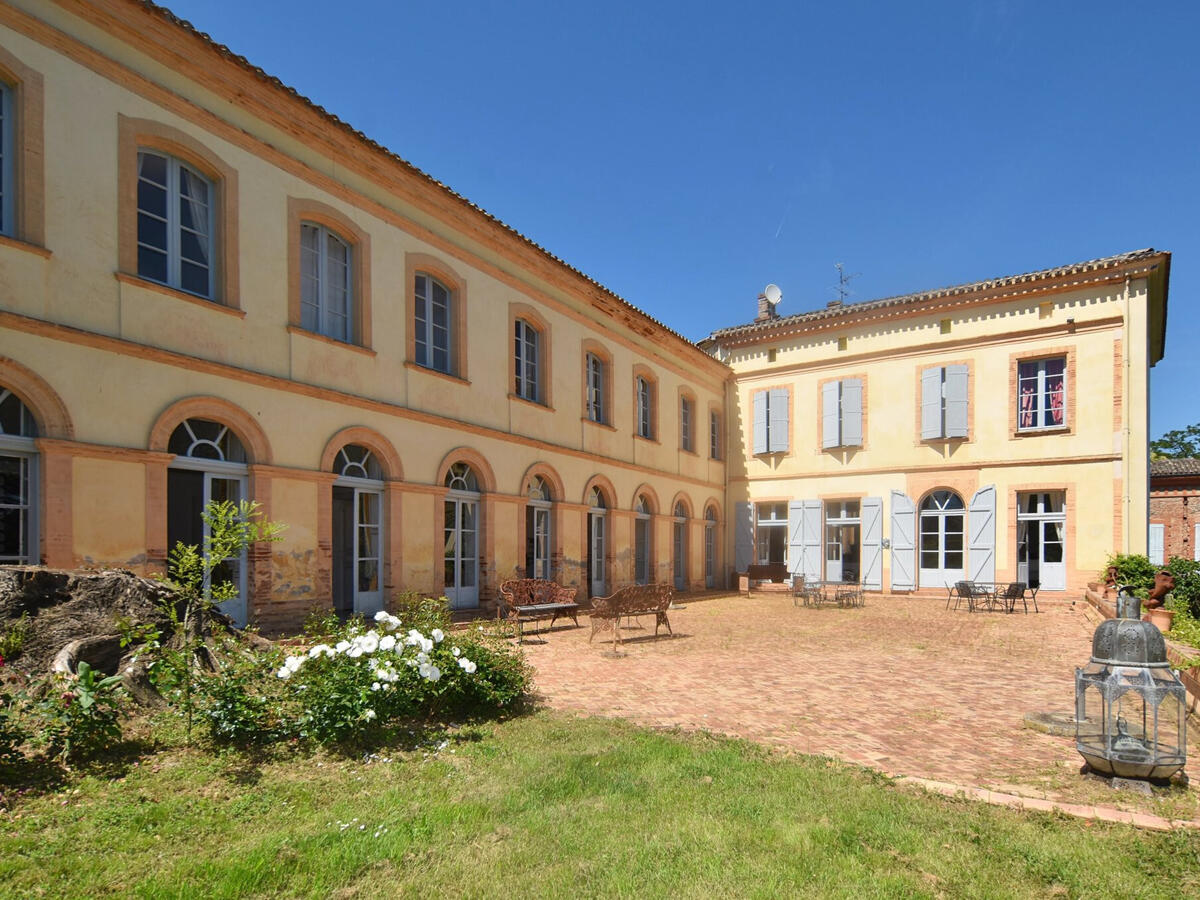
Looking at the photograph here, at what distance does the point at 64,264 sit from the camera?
7.75 metres

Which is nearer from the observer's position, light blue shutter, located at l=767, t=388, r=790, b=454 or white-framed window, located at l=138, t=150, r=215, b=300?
white-framed window, located at l=138, t=150, r=215, b=300

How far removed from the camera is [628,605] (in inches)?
401

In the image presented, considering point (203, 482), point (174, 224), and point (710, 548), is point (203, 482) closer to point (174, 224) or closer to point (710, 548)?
point (174, 224)

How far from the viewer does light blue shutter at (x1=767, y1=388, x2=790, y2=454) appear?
2211cm

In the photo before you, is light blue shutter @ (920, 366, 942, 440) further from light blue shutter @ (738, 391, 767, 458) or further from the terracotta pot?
the terracotta pot

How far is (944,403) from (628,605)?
43.7 feet

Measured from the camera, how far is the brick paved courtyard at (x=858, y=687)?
504 cm

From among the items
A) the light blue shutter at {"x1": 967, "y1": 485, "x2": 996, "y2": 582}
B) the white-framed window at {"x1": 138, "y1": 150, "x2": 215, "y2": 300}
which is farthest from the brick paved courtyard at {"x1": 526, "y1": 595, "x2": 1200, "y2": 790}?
the white-framed window at {"x1": 138, "y1": 150, "x2": 215, "y2": 300}

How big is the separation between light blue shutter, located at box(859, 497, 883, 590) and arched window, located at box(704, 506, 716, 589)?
4.35 m

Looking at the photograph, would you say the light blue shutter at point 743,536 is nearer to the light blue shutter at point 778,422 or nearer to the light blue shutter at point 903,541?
the light blue shutter at point 778,422

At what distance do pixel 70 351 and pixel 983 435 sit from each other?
19289 millimetres

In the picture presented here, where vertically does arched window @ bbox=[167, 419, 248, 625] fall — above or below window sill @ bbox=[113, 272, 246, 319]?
below

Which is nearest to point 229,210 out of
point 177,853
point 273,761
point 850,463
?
point 273,761

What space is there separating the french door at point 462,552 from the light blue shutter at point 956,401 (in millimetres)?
13161
